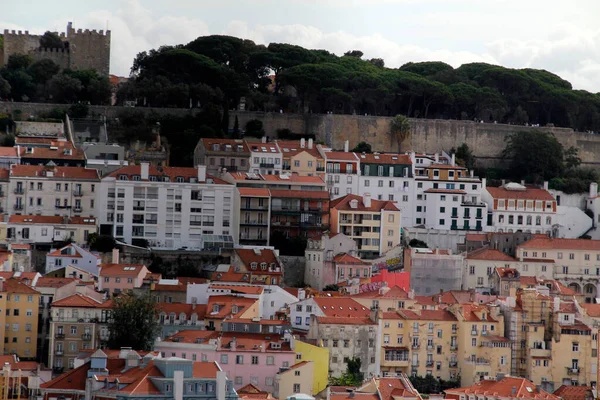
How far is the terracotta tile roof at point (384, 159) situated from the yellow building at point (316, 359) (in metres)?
23.5

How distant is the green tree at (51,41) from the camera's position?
323 feet

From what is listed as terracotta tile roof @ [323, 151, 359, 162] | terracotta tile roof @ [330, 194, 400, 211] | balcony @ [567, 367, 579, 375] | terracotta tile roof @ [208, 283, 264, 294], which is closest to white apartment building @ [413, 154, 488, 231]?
terracotta tile roof @ [323, 151, 359, 162]

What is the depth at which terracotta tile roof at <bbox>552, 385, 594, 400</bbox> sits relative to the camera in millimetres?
59062

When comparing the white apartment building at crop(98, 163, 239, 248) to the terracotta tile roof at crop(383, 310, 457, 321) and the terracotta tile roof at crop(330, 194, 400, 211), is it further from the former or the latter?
the terracotta tile roof at crop(383, 310, 457, 321)

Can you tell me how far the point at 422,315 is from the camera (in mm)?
62250

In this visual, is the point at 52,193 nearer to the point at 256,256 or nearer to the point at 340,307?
the point at 256,256

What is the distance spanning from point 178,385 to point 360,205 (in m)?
28.1

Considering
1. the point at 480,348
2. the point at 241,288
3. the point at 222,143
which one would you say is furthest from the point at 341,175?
the point at 480,348

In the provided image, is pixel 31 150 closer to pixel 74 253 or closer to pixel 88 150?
pixel 88 150

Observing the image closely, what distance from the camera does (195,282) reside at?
2603 inches

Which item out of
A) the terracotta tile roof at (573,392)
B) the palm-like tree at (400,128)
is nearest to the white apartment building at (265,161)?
the palm-like tree at (400,128)

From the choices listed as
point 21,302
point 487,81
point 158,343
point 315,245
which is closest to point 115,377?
point 158,343

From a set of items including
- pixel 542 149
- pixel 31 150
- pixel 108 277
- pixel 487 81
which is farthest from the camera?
pixel 487 81

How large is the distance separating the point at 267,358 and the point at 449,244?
22.3m
